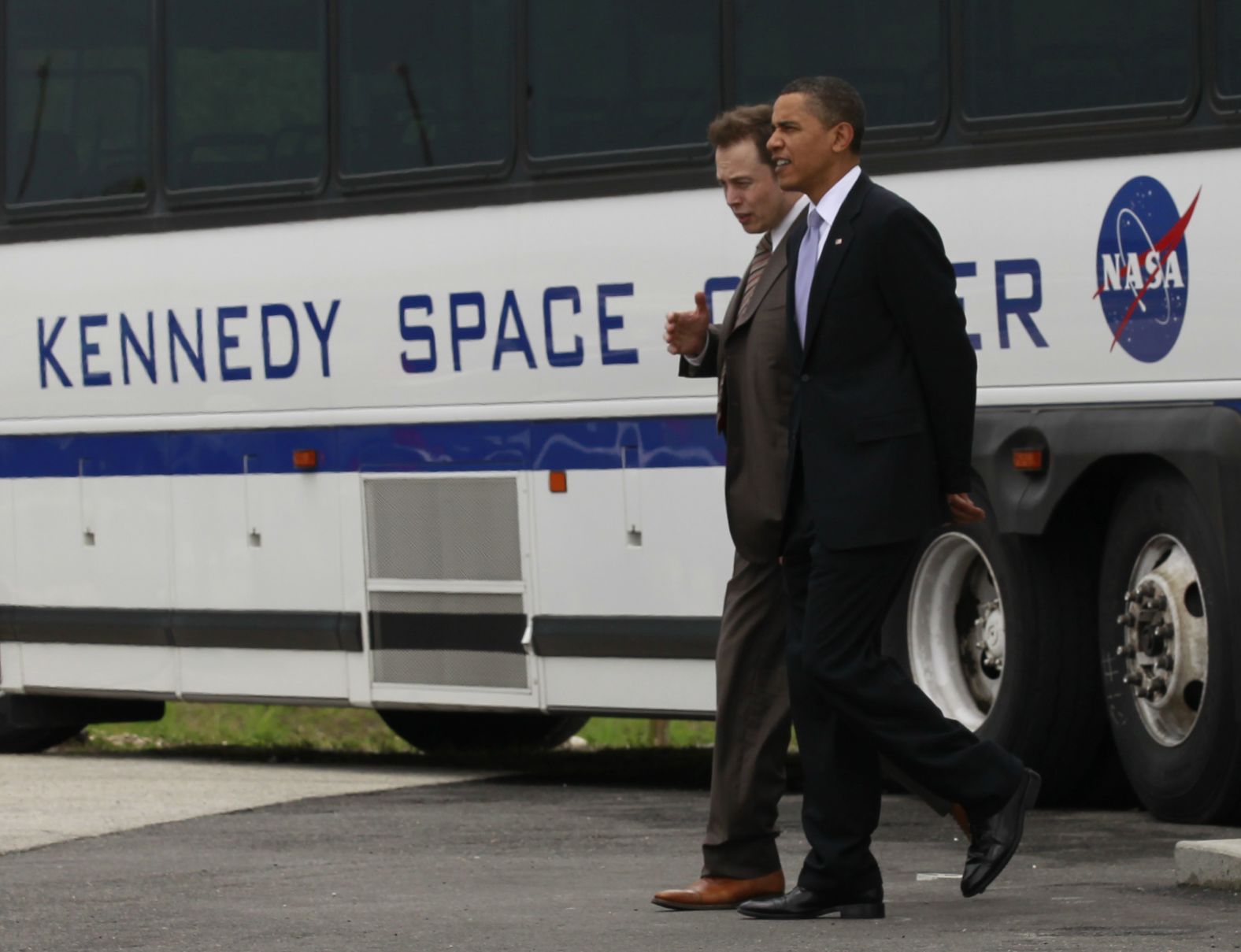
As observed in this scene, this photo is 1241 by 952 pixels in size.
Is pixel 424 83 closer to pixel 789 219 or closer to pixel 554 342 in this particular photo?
pixel 554 342

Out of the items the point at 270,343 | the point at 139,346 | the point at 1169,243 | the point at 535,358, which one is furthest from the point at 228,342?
the point at 1169,243

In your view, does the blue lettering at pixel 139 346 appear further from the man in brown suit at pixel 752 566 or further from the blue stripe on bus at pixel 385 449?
the man in brown suit at pixel 752 566

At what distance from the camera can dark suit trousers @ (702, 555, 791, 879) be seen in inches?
281

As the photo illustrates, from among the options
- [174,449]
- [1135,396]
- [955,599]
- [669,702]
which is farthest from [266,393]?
[1135,396]

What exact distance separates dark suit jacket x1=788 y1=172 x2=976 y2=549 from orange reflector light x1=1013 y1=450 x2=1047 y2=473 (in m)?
2.77

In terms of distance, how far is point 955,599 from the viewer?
1009cm

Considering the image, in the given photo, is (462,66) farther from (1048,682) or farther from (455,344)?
(1048,682)

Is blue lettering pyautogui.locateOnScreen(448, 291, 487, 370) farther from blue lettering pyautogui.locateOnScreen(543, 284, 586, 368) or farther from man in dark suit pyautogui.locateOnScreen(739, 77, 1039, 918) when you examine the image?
man in dark suit pyautogui.locateOnScreen(739, 77, 1039, 918)

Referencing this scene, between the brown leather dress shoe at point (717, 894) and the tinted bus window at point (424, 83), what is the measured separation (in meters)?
4.48

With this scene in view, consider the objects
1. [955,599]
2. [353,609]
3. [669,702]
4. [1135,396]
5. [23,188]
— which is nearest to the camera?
[1135,396]

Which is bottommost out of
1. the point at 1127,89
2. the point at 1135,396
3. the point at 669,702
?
the point at 669,702

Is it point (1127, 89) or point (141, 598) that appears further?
point (141, 598)

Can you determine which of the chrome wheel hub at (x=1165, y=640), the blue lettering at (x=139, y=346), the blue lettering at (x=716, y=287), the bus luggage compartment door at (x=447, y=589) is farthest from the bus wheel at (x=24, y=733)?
the chrome wheel hub at (x=1165, y=640)

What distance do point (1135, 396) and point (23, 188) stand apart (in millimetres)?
5240
